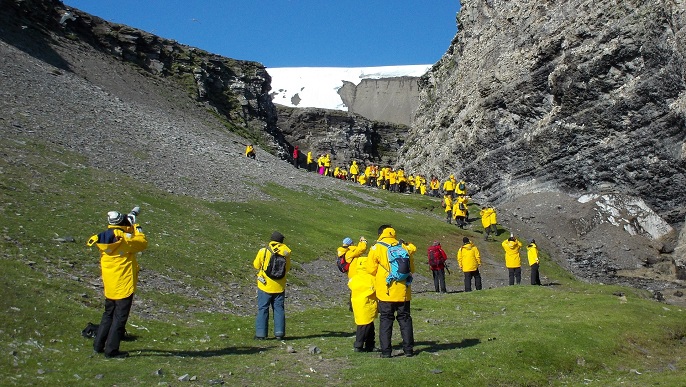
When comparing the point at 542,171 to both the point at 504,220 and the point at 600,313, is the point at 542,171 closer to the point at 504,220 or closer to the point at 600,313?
the point at 504,220

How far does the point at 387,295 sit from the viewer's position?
15.7 metres

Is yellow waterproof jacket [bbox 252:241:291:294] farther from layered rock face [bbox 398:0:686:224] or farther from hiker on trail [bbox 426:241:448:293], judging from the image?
layered rock face [bbox 398:0:686:224]

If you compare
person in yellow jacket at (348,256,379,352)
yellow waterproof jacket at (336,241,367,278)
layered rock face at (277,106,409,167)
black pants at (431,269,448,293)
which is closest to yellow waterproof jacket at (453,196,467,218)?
black pants at (431,269,448,293)

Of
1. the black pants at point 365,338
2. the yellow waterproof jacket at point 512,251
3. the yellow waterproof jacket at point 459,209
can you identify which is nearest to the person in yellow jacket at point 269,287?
the black pants at point 365,338

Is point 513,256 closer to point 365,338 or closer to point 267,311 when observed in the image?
point 365,338

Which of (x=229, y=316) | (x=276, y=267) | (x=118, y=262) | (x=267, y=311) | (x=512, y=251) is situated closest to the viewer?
(x=118, y=262)

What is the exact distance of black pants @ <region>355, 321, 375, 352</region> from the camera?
1683 centimetres

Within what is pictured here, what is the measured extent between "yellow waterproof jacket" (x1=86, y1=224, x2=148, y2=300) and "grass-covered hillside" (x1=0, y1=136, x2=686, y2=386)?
1631 mm

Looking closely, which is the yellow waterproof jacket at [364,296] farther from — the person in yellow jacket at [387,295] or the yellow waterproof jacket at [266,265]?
the yellow waterproof jacket at [266,265]

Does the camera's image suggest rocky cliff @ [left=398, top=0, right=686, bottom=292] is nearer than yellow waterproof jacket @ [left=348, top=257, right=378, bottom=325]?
No

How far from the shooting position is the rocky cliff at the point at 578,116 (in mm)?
62000

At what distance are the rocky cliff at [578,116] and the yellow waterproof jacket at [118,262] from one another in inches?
1772

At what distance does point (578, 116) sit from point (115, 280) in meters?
64.4

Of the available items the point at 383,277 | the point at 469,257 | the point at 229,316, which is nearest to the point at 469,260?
the point at 469,257
